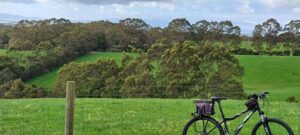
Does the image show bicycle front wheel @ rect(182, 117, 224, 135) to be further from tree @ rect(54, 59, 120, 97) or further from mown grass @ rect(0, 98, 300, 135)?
tree @ rect(54, 59, 120, 97)

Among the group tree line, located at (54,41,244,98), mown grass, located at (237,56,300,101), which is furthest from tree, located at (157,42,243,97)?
mown grass, located at (237,56,300,101)

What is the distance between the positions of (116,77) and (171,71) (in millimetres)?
5871

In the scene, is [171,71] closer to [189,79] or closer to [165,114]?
[189,79]

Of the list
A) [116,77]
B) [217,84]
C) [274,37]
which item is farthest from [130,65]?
[274,37]

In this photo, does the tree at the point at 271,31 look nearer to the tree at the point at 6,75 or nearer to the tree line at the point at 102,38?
the tree line at the point at 102,38

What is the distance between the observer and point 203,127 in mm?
8430

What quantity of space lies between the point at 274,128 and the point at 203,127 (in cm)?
123

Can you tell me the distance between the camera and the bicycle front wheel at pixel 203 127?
8.36 m

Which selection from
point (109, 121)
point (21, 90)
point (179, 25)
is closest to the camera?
point (109, 121)

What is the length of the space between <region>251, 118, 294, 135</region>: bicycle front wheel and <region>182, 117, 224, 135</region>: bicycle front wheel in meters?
0.68

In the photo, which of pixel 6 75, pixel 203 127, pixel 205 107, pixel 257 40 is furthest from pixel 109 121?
A: pixel 257 40

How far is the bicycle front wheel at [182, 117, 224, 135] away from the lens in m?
8.36

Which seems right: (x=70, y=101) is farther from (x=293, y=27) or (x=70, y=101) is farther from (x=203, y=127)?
(x=293, y=27)

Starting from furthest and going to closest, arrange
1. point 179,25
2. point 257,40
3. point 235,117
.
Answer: point 257,40, point 179,25, point 235,117
